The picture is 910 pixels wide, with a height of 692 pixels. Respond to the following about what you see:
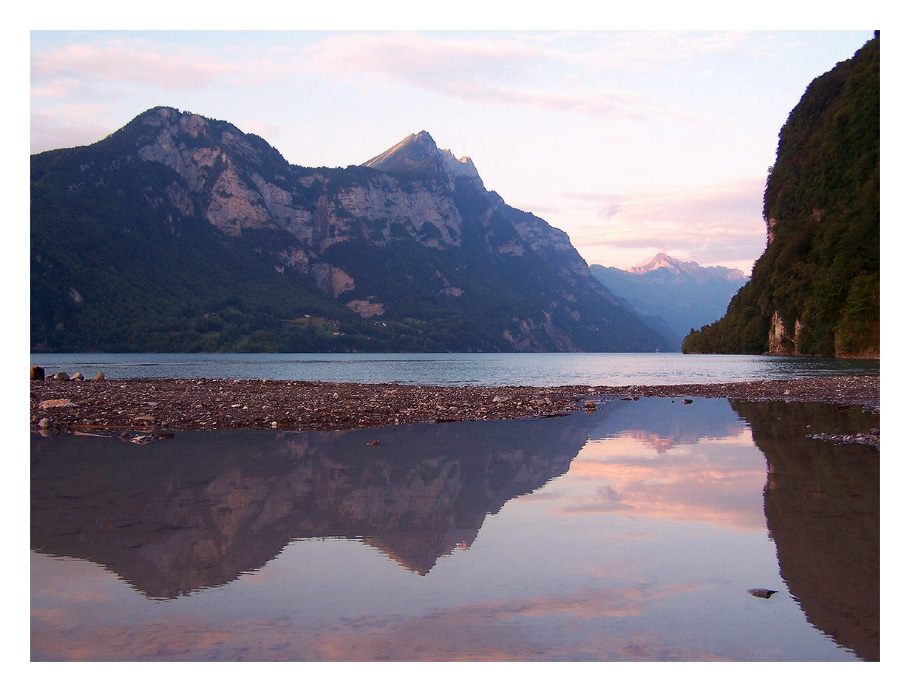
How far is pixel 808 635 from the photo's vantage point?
22.4 feet

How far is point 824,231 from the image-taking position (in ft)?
402

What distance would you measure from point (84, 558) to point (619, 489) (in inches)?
368

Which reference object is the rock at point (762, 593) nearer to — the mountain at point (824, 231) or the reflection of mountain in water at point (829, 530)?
the reflection of mountain in water at point (829, 530)

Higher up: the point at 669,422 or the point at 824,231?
the point at 824,231

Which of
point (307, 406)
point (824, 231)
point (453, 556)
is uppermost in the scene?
point (824, 231)

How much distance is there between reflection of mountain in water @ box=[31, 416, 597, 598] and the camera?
9.63 meters

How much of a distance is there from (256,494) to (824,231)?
130144 mm

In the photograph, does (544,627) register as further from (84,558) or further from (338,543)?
(84,558)

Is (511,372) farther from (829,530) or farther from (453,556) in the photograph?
(453,556)

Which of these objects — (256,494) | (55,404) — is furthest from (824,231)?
(256,494)

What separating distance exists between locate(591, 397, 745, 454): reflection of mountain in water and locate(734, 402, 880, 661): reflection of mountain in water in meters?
2.59

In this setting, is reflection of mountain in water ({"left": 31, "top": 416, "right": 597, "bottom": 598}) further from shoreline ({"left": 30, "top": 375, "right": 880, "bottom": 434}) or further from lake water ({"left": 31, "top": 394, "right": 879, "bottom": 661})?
shoreline ({"left": 30, "top": 375, "right": 880, "bottom": 434})

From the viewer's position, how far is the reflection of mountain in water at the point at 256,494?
9.63m
